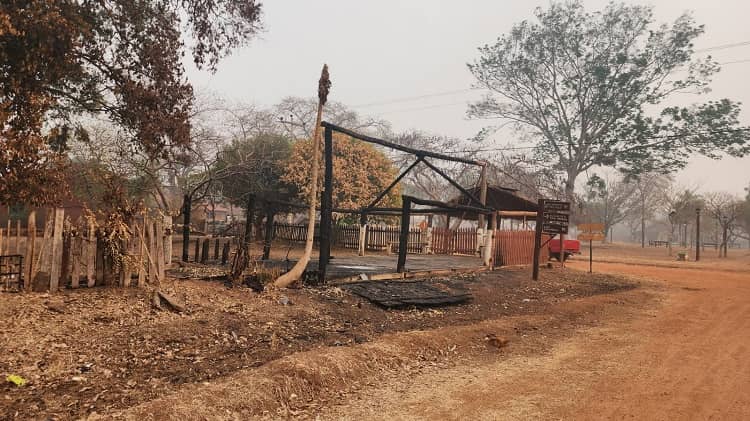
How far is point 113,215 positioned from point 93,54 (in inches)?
192

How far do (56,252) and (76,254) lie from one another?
309mm

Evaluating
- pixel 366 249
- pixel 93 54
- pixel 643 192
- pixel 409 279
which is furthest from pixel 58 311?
pixel 643 192

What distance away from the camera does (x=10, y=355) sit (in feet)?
16.4

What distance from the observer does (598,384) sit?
5.95 metres

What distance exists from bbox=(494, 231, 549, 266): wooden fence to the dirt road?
8255mm

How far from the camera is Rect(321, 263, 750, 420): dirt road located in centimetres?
502

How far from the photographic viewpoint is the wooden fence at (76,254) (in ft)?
22.9

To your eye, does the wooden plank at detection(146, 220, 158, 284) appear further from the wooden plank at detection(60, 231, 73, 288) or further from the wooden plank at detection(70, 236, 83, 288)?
the wooden plank at detection(60, 231, 73, 288)

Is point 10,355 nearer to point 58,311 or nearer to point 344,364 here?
point 58,311

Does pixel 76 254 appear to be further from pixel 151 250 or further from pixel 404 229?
pixel 404 229

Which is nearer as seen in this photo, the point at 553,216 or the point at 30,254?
the point at 30,254

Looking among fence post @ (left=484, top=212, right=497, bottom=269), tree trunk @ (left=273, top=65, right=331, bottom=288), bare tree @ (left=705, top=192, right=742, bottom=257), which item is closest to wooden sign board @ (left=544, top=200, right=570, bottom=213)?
fence post @ (left=484, top=212, right=497, bottom=269)

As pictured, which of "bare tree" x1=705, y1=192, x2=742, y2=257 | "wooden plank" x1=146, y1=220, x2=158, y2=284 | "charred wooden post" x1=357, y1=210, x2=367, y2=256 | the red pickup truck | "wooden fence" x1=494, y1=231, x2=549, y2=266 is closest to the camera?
"wooden plank" x1=146, y1=220, x2=158, y2=284

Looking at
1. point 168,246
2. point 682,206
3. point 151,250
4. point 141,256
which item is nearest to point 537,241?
point 168,246
